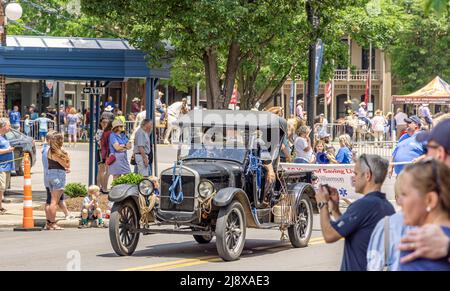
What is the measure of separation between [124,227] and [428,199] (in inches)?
383

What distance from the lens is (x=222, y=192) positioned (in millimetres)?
13672

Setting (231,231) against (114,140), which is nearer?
(231,231)

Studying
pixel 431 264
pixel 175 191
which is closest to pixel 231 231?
pixel 175 191

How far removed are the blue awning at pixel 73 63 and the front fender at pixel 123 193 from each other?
815 centimetres

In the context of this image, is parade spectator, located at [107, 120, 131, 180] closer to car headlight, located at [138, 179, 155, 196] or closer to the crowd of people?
car headlight, located at [138, 179, 155, 196]

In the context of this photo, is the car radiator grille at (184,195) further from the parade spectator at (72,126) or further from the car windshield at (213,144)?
the parade spectator at (72,126)

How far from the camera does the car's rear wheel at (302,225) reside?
1524cm

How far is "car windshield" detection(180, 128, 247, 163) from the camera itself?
14727 mm

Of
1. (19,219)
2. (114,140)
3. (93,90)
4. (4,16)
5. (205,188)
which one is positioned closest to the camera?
(205,188)

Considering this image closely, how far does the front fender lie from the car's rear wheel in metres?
2.33

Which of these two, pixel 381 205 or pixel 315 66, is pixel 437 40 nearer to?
pixel 315 66

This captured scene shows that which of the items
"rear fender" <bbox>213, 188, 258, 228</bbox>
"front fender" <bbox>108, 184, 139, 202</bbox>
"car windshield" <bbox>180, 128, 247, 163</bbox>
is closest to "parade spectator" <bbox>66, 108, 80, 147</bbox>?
"car windshield" <bbox>180, 128, 247, 163</bbox>

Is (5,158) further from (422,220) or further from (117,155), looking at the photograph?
(422,220)
